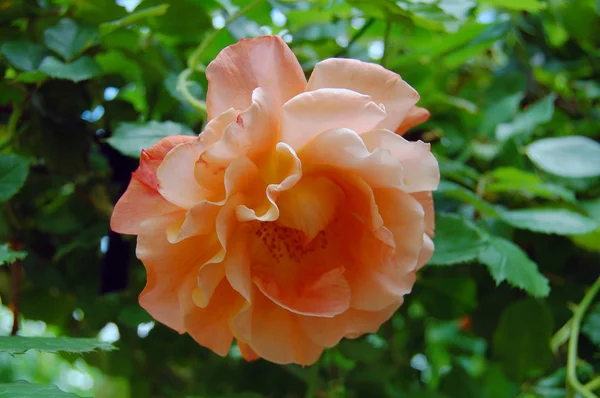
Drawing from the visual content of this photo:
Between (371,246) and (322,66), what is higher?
(322,66)

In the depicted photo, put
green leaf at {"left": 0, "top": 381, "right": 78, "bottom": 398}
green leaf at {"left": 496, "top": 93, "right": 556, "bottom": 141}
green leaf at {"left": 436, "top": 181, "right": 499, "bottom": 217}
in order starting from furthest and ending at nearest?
1. green leaf at {"left": 496, "top": 93, "right": 556, "bottom": 141}
2. green leaf at {"left": 436, "top": 181, "right": 499, "bottom": 217}
3. green leaf at {"left": 0, "top": 381, "right": 78, "bottom": 398}

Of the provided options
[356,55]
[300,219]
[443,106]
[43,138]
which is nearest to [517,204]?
[443,106]

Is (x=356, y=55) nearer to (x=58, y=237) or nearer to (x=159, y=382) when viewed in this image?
(x=58, y=237)

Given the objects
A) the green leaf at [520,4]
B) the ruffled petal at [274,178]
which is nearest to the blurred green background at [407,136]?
the green leaf at [520,4]

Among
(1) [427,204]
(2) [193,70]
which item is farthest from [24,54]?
(1) [427,204]

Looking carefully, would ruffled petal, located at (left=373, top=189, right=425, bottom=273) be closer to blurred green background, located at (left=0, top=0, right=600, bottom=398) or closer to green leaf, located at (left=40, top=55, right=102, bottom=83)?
blurred green background, located at (left=0, top=0, right=600, bottom=398)

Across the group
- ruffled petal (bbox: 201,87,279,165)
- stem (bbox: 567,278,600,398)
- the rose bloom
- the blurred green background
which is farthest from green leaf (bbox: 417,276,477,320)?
ruffled petal (bbox: 201,87,279,165)
